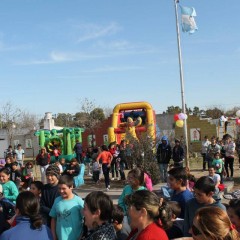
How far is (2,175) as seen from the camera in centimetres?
632

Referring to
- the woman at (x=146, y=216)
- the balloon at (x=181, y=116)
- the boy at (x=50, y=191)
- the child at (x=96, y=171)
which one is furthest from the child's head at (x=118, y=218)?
the balloon at (x=181, y=116)

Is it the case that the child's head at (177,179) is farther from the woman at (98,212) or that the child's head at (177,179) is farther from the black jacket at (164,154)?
the black jacket at (164,154)

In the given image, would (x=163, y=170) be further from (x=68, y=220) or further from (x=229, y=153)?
(x=68, y=220)

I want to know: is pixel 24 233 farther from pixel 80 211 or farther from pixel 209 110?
pixel 209 110

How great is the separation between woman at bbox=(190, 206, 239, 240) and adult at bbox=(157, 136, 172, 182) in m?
10.3

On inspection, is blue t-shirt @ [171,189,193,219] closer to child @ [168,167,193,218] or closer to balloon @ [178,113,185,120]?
child @ [168,167,193,218]

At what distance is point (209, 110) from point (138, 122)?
116 feet

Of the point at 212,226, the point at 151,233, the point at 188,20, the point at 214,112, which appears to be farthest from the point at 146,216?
the point at 214,112

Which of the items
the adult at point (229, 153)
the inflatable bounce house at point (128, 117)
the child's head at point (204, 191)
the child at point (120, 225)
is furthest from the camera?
the inflatable bounce house at point (128, 117)

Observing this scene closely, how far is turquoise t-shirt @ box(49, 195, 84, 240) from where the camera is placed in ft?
13.9

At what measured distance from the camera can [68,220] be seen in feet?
13.9

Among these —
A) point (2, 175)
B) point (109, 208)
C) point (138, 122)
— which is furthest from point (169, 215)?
point (138, 122)

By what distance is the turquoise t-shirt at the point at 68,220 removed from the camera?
424 cm

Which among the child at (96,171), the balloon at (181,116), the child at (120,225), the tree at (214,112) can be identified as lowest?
the child at (96,171)
